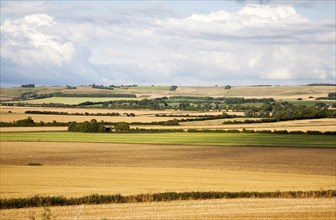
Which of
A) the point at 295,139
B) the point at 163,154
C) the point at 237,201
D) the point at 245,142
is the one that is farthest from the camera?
the point at 295,139

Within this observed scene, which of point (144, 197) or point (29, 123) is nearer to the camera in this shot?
point (144, 197)

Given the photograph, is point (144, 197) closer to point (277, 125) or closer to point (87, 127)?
point (87, 127)

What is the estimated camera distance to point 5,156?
5297 centimetres

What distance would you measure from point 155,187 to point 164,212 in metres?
9.41

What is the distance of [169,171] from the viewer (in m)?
43.1

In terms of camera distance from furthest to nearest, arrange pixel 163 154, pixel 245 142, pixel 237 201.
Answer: pixel 245 142 → pixel 163 154 → pixel 237 201

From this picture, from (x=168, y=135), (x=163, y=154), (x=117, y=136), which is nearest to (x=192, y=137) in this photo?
(x=168, y=135)

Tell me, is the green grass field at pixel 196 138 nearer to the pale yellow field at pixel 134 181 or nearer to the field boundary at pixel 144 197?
the pale yellow field at pixel 134 181

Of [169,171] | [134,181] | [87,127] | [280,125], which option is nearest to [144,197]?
[134,181]

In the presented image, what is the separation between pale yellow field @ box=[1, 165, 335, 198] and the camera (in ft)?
105

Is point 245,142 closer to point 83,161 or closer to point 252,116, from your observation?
point 83,161

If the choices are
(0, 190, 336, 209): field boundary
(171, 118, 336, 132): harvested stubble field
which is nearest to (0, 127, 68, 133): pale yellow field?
(171, 118, 336, 132): harvested stubble field

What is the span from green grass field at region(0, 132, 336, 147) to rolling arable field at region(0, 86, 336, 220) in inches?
4.5

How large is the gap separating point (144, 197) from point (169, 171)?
1481cm
